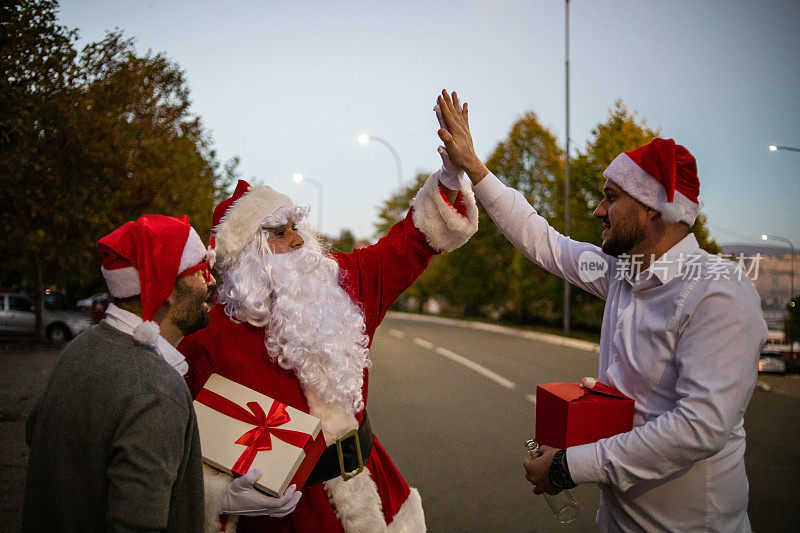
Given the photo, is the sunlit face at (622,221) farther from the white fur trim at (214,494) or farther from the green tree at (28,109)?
the green tree at (28,109)

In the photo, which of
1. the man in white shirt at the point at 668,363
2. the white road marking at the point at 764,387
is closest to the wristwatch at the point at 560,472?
the man in white shirt at the point at 668,363

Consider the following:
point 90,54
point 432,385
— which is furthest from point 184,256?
point 90,54

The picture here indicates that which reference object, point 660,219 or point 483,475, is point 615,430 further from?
point 483,475

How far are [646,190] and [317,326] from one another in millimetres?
1439

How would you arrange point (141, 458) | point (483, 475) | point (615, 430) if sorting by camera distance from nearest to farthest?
point (141, 458) < point (615, 430) < point (483, 475)

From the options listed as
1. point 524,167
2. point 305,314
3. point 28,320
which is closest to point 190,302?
point 305,314

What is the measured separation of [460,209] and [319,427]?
1199 millimetres

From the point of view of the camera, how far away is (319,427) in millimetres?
2270

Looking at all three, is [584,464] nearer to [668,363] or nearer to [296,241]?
[668,363]

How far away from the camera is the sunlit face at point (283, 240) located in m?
2.84

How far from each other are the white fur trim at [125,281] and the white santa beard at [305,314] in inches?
25.1

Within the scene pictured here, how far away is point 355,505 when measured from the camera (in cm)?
247

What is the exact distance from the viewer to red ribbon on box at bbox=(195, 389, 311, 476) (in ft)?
7.19

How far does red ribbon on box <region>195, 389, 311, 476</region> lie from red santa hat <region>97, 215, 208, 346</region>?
0.48m
